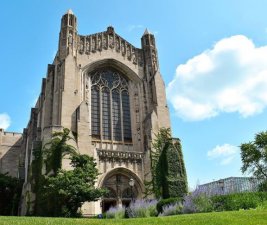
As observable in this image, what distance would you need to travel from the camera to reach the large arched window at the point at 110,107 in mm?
29844

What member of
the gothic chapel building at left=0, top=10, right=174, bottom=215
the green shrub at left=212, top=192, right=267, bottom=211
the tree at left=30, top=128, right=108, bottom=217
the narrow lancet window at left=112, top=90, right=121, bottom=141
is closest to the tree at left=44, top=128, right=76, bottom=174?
the tree at left=30, top=128, right=108, bottom=217

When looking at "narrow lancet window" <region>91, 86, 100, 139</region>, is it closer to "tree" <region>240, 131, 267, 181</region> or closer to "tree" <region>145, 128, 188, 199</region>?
"tree" <region>145, 128, 188, 199</region>

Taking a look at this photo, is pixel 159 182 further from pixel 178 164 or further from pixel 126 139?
pixel 126 139

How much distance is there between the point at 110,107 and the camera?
102ft

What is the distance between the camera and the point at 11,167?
4331 cm

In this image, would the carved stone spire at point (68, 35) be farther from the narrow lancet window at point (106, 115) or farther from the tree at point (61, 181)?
the tree at point (61, 181)

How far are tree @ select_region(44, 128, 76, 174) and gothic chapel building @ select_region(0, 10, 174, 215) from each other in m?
0.63

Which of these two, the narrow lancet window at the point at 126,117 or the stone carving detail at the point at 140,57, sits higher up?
the stone carving detail at the point at 140,57

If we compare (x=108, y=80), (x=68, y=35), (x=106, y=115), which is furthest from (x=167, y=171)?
(x=68, y=35)

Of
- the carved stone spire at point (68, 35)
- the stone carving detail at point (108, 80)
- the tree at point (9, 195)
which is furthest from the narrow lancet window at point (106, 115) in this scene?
the tree at point (9, 195)

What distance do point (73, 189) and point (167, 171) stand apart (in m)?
10.4

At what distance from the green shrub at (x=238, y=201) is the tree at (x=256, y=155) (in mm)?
19841

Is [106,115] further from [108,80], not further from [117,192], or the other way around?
[117,192]

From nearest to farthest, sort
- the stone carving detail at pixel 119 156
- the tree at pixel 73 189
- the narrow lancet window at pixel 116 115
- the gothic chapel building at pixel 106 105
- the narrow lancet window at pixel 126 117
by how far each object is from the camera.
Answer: the tree at pixel 73 189, the gothic chapel building at pixel 106 105, the stone carving detail at pixel 119 156, the narrow lancet window at pixel 116 115, the narrow lancet window at pixel 126 117
